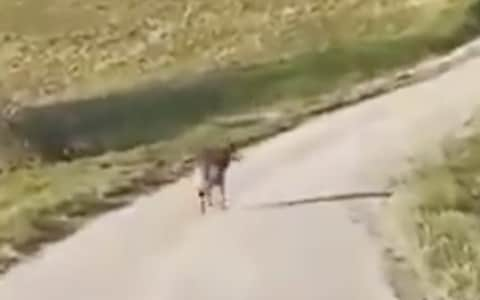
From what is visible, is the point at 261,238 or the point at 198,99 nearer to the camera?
the point at 261,238

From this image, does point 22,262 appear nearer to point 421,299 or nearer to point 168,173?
point 168,173

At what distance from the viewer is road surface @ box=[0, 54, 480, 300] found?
62 centimetres

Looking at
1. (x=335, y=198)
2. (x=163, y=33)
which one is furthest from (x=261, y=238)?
(x=163, y=33)

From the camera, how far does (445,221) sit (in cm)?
67

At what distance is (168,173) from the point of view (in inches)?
27.4

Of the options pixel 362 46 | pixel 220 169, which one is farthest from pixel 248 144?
pixel 362 46

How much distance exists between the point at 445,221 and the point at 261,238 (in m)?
0.11

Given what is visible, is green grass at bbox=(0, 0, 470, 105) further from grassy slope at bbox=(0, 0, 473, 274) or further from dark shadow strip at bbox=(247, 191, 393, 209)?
dark shadow strip at bbox=(247, 191, 393, 209)

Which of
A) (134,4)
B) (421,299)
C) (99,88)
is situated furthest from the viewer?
(134,4)

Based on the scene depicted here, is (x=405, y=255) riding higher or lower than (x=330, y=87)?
lower

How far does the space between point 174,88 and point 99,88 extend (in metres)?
0.05

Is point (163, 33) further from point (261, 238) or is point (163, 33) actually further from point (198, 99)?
point (261, 238)

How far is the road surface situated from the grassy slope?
19mm

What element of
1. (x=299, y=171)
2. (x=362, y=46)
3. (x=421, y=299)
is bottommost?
(x=421, y=299)
